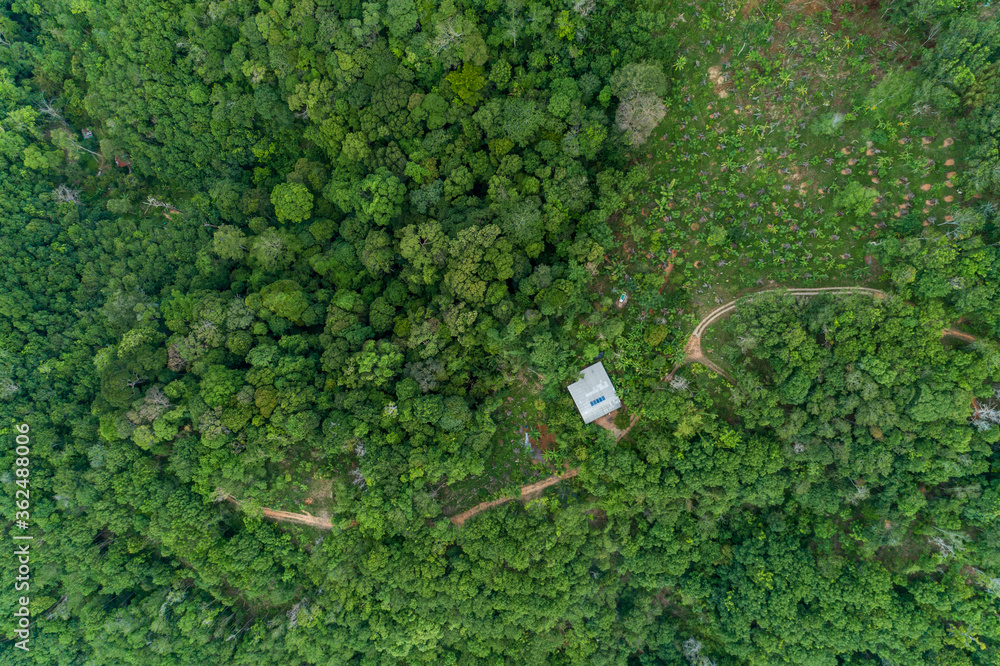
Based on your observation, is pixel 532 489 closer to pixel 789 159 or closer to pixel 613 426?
pixel 613 426

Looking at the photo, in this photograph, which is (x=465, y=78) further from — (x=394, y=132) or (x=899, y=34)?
(x=899, y=34)

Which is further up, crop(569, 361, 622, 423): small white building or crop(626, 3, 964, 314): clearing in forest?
crop(626, 3, 964, 314): clearing in forest

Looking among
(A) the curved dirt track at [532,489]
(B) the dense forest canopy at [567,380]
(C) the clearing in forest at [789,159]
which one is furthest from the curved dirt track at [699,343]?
(A) the curved dirt track at [532,489]

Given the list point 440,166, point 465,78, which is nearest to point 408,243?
point 440,166

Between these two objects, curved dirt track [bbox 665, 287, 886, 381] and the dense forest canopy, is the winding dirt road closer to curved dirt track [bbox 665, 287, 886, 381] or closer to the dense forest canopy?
curved dirt track [bbox 665, 287, 886, 381]

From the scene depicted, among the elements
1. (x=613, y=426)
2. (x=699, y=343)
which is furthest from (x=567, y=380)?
(x=699, y=343)

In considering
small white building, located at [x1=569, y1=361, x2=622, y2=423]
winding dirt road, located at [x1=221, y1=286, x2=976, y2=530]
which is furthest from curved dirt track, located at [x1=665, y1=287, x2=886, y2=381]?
small white building, located at [x1=569, y1=361, x2=622, y2=423]

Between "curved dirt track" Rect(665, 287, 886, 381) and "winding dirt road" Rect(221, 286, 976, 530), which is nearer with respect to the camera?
"winding dirt road" Rect(221, 286, 976, 530)
